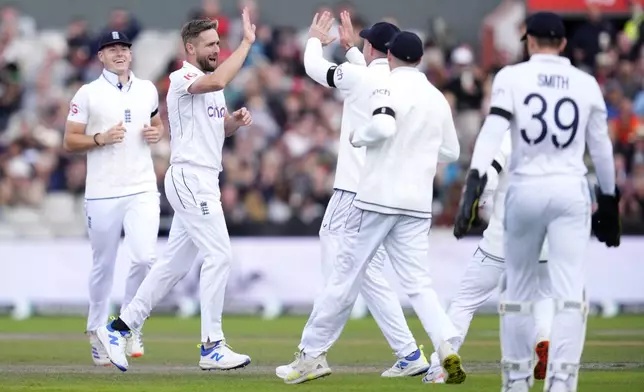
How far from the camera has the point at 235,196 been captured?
22062 mm

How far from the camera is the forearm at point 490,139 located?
893 cm

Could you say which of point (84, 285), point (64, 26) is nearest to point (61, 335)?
point (84, 285)

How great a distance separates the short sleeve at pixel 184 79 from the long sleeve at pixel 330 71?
951 mm

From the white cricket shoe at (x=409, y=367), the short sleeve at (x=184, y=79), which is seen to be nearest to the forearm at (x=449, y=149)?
the white cricket shoe at (x=409, y=367)

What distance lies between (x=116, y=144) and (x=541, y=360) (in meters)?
4.39

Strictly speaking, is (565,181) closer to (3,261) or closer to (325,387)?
(325,387)

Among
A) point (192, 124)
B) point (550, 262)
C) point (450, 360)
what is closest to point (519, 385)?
point (550, 262)

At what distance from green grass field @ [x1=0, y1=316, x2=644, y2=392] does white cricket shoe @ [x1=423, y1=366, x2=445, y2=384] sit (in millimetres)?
112

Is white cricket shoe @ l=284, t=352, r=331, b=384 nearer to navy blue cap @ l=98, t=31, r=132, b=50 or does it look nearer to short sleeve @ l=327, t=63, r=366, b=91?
short sleeve @ l=327, t=63, r=366, b=91

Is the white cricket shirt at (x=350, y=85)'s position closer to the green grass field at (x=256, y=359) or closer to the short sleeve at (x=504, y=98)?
the green grass field at (x=256, y=359)

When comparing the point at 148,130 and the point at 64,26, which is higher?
the point at 64,26

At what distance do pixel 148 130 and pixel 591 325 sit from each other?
7.51 meters

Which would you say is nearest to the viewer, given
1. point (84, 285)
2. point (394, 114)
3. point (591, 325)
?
point (394, 114)

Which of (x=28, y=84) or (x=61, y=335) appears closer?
(x=61, y=335)
